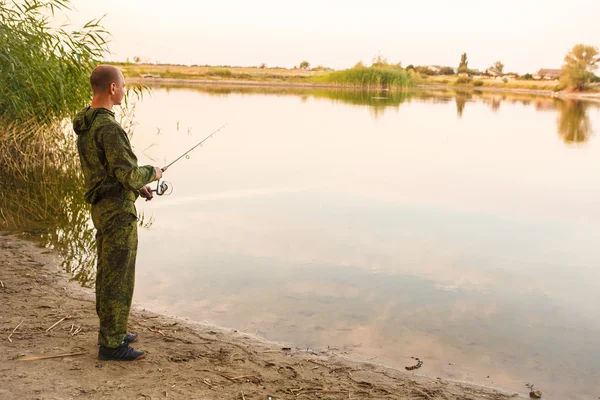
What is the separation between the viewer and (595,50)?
6084cm

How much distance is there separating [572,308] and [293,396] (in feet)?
10.4

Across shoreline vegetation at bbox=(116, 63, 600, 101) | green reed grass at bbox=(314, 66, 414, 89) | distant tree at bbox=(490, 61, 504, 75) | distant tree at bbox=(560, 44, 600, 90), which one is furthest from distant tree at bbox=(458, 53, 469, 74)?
green reed grass at bbox=(314, 66, 414, 89)

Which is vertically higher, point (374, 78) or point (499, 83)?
point (374, 78)

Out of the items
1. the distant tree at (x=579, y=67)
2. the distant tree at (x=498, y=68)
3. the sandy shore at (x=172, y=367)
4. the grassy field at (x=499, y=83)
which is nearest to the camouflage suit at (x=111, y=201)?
the sandy shore at (x=172, y=367)

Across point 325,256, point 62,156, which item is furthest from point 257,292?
point 62,156

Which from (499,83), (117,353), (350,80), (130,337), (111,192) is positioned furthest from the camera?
(499,83)

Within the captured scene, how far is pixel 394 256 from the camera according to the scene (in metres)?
6.43

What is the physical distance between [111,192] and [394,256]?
385cm

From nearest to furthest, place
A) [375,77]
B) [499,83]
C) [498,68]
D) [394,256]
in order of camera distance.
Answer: [394,256]
[375,77]
[499,83]
[498,68]

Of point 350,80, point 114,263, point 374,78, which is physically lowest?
point 114,263

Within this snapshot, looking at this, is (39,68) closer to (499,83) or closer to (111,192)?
(111,192)

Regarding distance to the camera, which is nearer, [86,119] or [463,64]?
[86,119]

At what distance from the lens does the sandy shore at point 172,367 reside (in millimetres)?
3182

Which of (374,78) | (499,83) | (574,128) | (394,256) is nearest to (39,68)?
(394,256)
